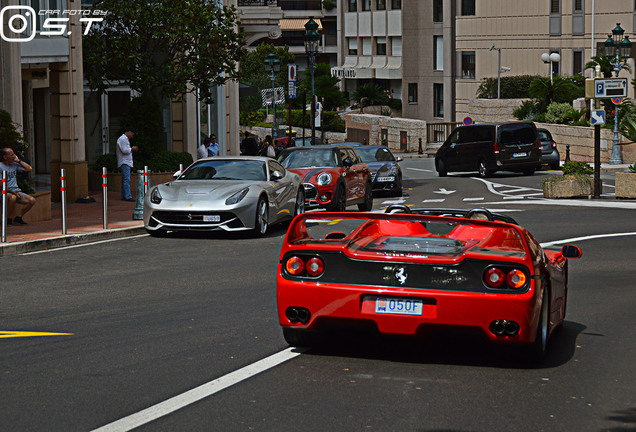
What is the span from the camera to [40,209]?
2061 cm

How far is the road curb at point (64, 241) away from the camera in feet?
53.5

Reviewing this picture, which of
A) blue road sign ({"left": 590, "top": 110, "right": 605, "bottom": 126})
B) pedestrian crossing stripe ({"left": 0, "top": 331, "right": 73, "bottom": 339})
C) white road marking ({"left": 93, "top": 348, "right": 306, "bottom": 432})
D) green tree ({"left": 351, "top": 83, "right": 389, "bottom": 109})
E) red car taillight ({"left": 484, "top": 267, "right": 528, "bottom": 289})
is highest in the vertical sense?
green tree ({"left": 351, "top": 83, "right": 389, "bottom": 109})

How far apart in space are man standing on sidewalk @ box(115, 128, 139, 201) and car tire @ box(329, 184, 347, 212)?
5.24 meters

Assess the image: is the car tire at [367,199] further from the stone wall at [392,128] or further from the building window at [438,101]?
the building window at [438,101]

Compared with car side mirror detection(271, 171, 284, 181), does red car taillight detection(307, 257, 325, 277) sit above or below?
below

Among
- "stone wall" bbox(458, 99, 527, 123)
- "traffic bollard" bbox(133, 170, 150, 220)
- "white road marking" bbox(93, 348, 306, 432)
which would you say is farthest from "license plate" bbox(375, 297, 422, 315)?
"stone wall" bbox(458, 99, 527, 123)

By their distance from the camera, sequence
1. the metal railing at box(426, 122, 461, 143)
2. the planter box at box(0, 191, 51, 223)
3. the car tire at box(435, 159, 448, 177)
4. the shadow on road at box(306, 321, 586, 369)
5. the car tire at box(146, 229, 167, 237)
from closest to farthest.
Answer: the shadow on road at box(306, 321, 586, 369) < the car tire at box(146, 229, 167, 237) < the planter box at box(0, 191, 51, 223) < the car tire at box(435, 159, 448, 177) < the metal railing at box(426, 122, 461, 143)

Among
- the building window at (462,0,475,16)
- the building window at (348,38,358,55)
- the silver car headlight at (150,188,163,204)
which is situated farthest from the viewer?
the building window at (348,38,358,55)

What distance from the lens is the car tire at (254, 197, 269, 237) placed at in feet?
58.9

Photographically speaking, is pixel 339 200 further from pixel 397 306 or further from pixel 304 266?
pixel 397 306

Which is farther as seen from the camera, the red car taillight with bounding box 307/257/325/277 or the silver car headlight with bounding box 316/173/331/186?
the silver car headlight with bounding box 316/173/331/186

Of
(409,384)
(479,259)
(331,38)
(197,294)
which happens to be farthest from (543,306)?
(331,38)

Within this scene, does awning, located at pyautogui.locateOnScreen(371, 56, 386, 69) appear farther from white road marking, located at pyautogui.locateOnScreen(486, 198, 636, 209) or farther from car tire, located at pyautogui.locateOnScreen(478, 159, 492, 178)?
white road marking, located at pyautogui.locateOnScreen(486, 198, 636, 209)

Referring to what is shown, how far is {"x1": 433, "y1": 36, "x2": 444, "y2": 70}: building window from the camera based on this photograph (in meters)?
75.9
